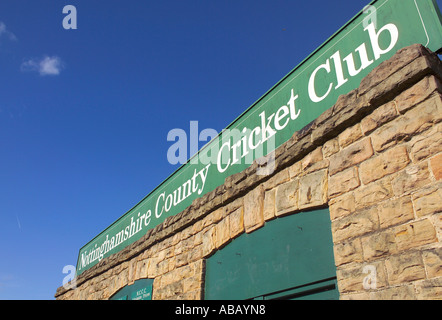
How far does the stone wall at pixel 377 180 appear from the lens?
2.52 meters

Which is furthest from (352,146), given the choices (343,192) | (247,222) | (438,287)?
(247,222)

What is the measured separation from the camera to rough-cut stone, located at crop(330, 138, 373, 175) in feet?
10.3

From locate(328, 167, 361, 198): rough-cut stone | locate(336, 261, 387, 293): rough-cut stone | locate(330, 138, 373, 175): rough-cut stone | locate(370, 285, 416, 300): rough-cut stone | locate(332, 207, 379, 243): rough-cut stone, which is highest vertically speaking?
locate(330, 138, 373, 175): rough-cut stone

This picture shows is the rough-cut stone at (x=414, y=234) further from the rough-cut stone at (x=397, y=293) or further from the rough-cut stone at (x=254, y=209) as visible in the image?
the rough-cut stone at (x=254, y=209)

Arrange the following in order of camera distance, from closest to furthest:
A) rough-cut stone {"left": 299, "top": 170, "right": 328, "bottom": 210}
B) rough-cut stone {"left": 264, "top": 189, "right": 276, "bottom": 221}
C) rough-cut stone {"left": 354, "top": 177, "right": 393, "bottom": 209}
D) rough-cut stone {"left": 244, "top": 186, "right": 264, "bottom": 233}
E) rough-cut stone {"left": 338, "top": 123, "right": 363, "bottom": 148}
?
rough-cut stone {"left": 354, "top": 177, "right": 393, "bottom": 209}, rough-cut stone {"left": 338, "top": 123, "right": 363, "bottom": 148}, rough-cut stone {"left": 299, "top": 170, "right": 328, "bottom": 210}, rough-cut stone {"left": 264, "top": 189, "right": 276, "bottom": 221}, rough-cut stone {"left": 244, "top": 186, "right": 264, "bottom": 233}

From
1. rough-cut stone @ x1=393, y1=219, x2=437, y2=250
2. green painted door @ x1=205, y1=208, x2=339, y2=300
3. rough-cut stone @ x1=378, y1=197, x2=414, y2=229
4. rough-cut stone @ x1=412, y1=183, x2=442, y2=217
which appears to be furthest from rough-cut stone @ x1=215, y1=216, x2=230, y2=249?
rough-cut stone @ x1=412, y1=183, x2=442, y2=217

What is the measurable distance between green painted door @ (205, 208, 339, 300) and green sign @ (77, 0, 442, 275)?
86cm

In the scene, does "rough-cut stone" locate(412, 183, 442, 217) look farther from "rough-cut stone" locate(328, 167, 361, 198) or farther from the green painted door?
the green painted door

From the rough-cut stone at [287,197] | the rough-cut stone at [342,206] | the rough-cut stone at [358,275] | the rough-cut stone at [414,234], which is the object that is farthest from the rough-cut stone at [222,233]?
the rough-cut stone at [414,234]

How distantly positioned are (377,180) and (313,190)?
72cm

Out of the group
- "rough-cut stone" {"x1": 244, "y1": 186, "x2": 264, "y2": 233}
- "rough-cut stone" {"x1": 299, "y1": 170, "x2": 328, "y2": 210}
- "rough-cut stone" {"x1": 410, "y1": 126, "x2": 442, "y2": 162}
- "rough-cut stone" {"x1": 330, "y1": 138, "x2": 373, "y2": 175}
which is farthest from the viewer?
"rough-cut stone" {"x1": 244, "y1": 186, "x2": 264, "y2": 233}

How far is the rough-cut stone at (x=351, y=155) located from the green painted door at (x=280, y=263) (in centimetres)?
47

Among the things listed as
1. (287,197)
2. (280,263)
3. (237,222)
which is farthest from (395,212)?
(237,222)
